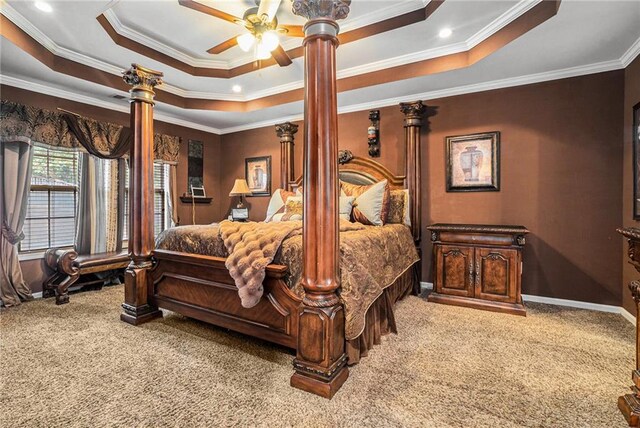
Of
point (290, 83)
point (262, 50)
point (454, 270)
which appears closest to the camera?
point (262, 50)

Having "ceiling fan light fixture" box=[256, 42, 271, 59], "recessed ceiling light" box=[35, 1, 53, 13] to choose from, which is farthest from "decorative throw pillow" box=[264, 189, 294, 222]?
"recessed ceiling light" box=[35, 1, 53, 13]

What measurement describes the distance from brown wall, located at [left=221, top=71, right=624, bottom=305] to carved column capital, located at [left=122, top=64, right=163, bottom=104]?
3148mm

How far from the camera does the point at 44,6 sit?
2475mm

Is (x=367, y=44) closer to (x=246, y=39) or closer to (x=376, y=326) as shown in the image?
(x=246, y=39)

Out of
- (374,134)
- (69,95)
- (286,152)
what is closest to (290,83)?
(286,152)

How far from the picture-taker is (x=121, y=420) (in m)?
1.56

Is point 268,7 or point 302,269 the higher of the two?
point 268,7

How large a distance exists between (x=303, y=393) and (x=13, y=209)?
3.74 metres

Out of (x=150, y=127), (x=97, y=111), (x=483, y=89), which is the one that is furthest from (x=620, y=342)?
(x=97, y=111)

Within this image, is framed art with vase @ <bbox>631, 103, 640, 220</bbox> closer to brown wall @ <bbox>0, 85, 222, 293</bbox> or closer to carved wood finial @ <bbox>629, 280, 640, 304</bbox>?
carved wood finial @ <bbox>629, 280, 640, 304</bbox>

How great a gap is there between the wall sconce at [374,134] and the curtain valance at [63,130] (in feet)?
11.0

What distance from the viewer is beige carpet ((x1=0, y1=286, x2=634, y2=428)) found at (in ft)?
5.20

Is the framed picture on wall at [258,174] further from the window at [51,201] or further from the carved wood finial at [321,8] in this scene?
the carved wood finial at [321,8]

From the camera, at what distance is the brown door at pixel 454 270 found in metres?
3.25
